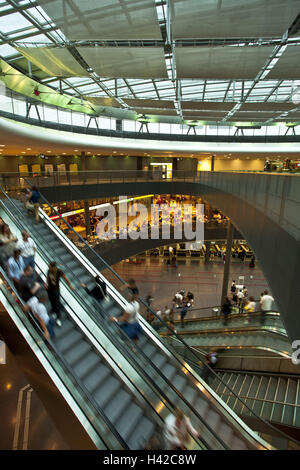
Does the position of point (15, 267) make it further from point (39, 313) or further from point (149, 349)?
point (149, 349)

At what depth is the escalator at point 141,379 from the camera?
4723 mm

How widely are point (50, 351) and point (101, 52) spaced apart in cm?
1132

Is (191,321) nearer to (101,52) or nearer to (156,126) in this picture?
(101,52)

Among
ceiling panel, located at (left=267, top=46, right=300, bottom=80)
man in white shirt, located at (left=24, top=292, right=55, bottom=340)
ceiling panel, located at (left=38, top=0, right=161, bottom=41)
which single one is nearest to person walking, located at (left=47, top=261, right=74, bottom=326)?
man in white shirt, located at (left=24, top=292, right=55, bottom=340)

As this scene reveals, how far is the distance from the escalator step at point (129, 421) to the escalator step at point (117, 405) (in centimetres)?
8

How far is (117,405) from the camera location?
4.80m

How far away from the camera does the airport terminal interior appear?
15.5 feet

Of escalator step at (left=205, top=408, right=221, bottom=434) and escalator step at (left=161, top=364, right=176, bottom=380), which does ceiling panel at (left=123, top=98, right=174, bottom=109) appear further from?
escalator step at (left=205, top=408, right=221, bottom=434)

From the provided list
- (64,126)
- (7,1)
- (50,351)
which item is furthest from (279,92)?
(50,351)

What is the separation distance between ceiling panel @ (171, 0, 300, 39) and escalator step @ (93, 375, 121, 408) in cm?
972

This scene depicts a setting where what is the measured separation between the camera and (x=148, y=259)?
2992 centimetres

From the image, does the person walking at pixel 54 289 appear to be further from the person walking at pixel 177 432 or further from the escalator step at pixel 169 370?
the person walking at pixel 177 432

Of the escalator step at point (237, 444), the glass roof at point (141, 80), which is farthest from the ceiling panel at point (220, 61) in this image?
the escalator step at point (237, 444)

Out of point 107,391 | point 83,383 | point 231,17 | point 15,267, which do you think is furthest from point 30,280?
point 231,17
